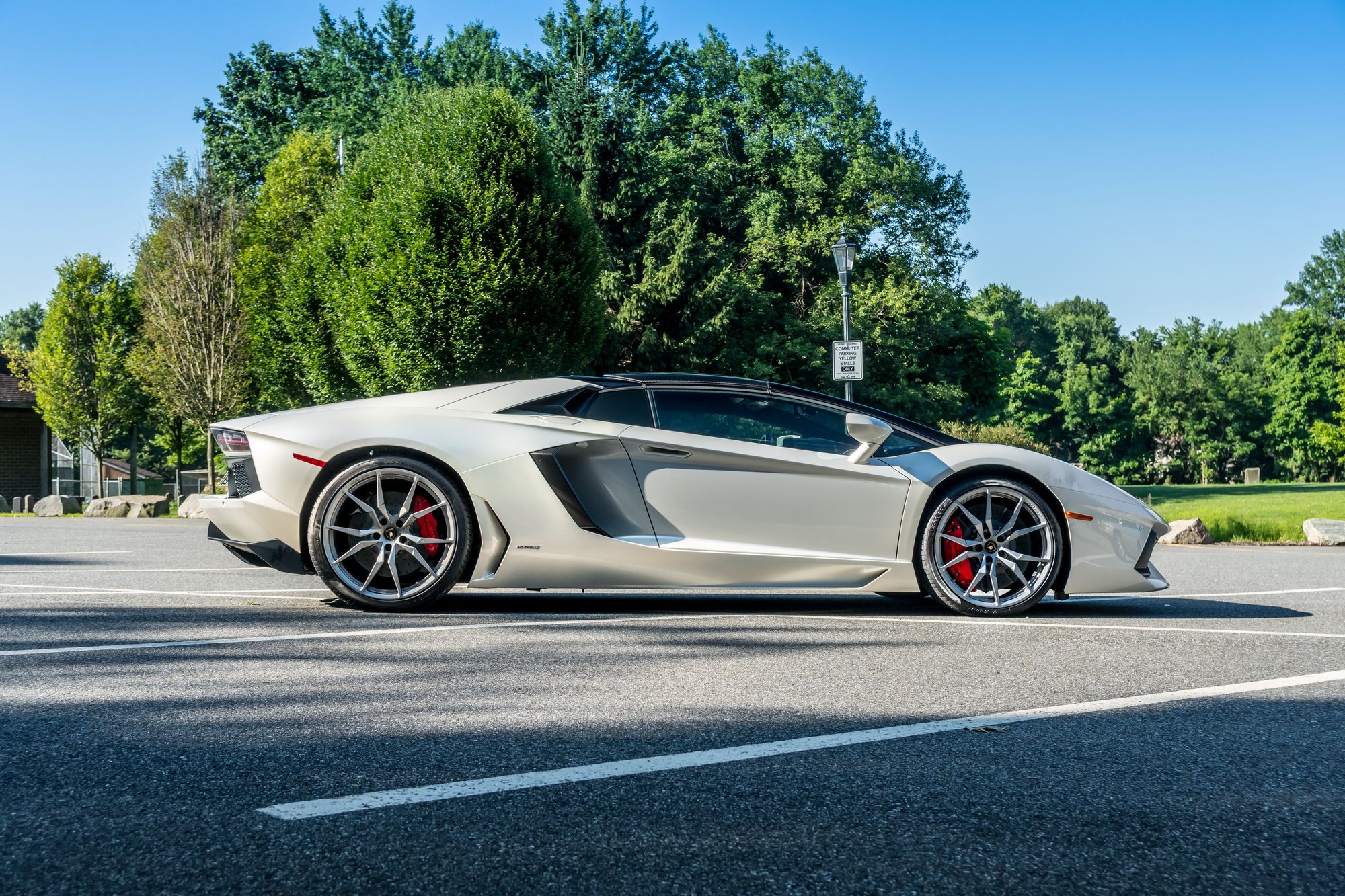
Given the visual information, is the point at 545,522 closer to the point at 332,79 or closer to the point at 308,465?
the point at 308,465

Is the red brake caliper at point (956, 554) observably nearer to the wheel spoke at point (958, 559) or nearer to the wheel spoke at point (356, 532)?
the wheel spoke at point (958, 559)

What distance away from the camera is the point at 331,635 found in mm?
5406

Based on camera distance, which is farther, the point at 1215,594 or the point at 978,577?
the point at 1215,594

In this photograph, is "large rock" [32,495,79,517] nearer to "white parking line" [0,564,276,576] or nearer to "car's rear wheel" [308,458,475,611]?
"white parking line" [0,564,276,576]

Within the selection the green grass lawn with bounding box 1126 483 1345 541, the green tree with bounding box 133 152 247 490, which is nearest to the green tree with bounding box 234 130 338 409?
the green tree with bounding box 133 152 247 490

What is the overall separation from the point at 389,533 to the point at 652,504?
4.60 feet

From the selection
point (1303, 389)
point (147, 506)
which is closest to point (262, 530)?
point (147, 506)

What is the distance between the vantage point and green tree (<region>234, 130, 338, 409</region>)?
26.9 meters

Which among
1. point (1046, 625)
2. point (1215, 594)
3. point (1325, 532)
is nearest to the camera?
point (1046, 625)

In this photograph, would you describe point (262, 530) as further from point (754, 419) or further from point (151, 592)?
point (754, 419)

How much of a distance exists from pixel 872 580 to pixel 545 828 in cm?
388

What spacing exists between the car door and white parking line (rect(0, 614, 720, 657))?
0.48m

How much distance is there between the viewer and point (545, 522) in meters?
6.11

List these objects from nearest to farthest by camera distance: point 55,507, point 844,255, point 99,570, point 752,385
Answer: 1. point 752,385
2. point 99,570
3. point 844,255
4. point 55,507
